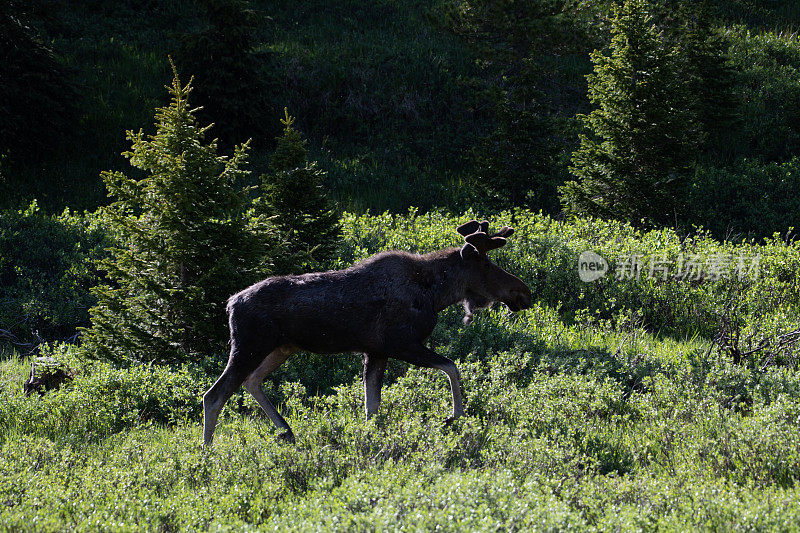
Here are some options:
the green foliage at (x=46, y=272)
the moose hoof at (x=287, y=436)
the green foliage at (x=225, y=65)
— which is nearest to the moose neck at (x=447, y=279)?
the moose hoof at (x=287, y=436)

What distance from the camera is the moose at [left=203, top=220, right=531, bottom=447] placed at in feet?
22.9

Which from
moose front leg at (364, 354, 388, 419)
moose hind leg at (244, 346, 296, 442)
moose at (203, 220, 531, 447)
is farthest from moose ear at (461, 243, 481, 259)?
moose hind leg at (244, 346, 296, 442)

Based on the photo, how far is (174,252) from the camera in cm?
927

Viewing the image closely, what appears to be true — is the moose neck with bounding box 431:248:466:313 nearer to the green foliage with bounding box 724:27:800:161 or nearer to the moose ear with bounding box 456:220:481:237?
the moose ear with bounding box 456:220:481:237

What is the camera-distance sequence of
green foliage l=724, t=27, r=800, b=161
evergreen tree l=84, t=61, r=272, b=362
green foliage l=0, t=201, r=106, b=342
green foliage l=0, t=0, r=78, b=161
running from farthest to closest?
green foliage l=724, t=27, r=800, b=161, green foliage l=0, t=0, r=78, b=161, green foliage l=0, t=201, r=106, b=342, evergreen tree l=84, t=61, r=272, b=362

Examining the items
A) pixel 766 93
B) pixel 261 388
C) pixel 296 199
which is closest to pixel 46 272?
pixel 296 199

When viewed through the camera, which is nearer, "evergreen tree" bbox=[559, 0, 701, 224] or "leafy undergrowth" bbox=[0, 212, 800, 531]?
"leafy undergrowth" bbox=[0, 212, 800, 531]

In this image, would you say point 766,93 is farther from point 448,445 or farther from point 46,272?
point 448,445

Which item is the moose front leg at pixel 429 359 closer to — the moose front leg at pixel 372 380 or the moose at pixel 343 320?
the moose at pixel 343 320

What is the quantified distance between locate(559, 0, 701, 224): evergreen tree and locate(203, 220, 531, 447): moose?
40.2 ft

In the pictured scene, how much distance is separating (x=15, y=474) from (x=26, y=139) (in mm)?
17262

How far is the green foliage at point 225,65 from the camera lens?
70.9ft

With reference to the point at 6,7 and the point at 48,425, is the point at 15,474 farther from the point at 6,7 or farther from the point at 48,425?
the point at 6,7

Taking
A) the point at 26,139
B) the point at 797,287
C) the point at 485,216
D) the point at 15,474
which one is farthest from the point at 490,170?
the point at 15,474
